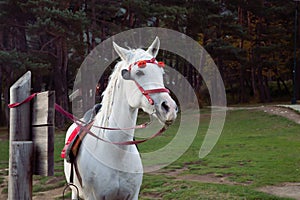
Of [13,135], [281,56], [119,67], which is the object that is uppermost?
[281,56]

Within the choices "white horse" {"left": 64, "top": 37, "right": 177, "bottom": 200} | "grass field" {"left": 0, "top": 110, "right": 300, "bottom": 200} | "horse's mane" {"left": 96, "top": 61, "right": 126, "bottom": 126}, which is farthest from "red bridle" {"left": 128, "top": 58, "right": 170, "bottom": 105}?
"grass field" {"left": 0, "top": 110, "right": 300, "bottom": 200}

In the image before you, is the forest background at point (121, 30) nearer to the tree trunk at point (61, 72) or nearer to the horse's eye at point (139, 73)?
the tree trunk at point (61, 72)

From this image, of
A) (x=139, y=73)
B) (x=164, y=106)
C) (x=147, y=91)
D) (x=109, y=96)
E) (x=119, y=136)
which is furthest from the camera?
(x=109, y=96)

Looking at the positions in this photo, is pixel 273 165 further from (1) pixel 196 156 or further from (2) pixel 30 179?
(2) pixel 30 179

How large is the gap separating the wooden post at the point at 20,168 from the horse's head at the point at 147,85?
88 centimetres

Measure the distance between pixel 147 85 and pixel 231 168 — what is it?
5.41 metres

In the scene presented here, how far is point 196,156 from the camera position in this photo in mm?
9352

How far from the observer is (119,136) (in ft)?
9.75

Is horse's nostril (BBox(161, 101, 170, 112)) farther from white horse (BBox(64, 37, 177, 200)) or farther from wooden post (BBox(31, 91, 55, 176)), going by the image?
wooden post (BBox(31, 91, 55, 176))

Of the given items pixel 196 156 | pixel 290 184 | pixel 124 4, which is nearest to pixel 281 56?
pixel 124 4

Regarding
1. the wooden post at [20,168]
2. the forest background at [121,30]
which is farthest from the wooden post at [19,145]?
the forest background at [121,30]

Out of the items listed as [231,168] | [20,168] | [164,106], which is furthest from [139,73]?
[231,168]

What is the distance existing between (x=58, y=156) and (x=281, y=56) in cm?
2398

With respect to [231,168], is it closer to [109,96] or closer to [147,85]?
[109,96]
